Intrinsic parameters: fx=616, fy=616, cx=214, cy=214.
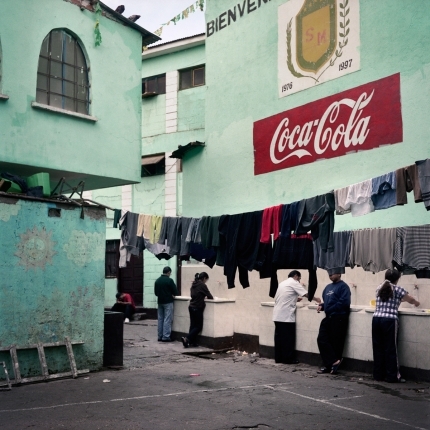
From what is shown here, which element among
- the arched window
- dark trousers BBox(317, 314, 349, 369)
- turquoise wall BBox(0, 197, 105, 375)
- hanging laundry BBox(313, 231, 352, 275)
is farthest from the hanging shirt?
the arched window

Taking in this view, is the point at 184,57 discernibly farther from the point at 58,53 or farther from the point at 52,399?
the point at 52,399

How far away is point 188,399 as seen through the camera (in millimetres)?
9000

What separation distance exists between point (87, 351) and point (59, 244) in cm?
208

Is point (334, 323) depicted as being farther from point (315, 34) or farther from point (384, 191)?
point (315, 34)

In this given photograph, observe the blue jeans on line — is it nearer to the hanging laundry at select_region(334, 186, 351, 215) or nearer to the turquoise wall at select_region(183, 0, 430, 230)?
the turquoise wall at select_region(183, 0, 430, 230)

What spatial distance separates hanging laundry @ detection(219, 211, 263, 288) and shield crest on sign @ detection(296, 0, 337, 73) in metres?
5.37

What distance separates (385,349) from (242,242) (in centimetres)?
308

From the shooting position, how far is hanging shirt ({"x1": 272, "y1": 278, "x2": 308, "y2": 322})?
1273 cm

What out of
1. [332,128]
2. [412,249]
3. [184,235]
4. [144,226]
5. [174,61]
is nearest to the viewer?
[412,249]

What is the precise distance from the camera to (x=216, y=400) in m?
8.94

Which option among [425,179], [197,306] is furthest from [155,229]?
[425,179]

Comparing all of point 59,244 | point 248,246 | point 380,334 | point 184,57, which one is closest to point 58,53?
point 59,244

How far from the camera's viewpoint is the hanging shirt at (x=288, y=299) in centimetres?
1273

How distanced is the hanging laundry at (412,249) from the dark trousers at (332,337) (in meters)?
1.68
